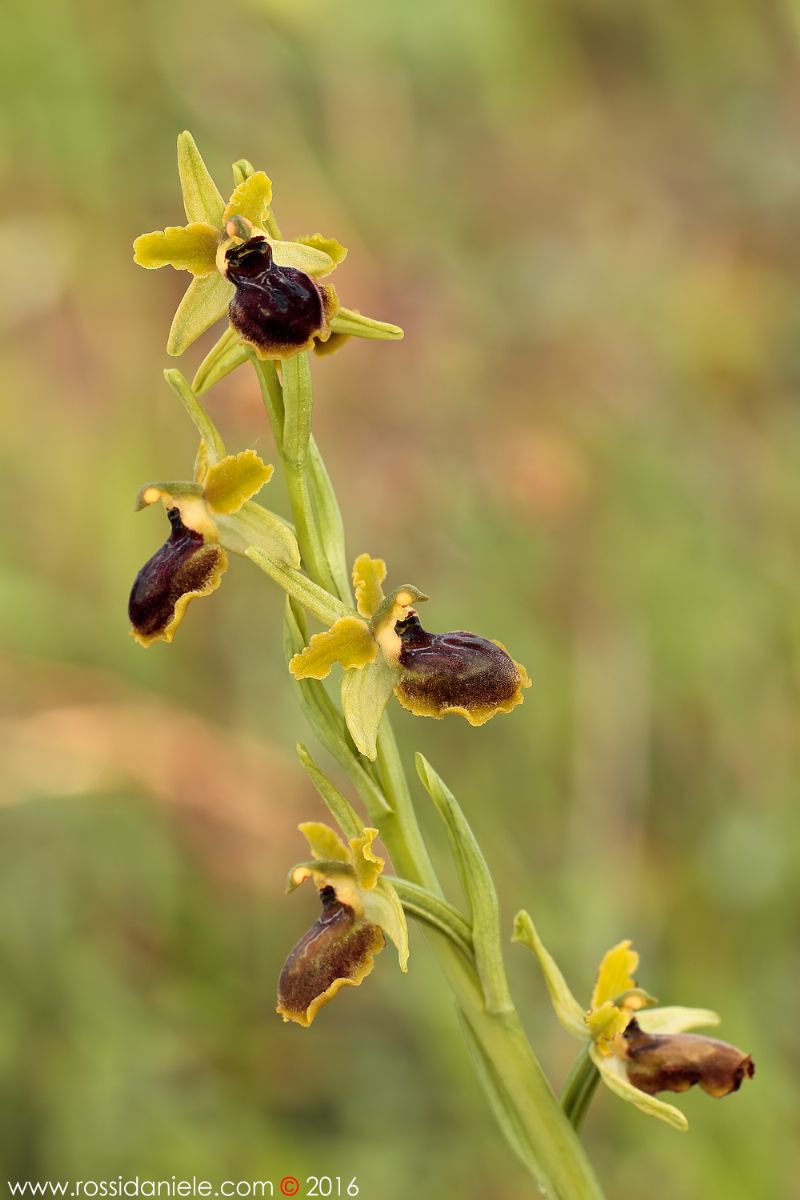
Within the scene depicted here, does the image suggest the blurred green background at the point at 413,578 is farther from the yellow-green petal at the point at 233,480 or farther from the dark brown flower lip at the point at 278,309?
the dark brown flower lip at the point at 278,309

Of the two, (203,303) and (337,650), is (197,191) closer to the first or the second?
(203,303)

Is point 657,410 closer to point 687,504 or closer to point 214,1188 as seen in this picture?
point 687,504

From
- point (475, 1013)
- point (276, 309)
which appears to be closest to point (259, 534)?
point (276, 309)

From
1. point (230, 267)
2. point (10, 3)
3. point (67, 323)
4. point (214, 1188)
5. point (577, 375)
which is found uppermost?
point (10, 3)

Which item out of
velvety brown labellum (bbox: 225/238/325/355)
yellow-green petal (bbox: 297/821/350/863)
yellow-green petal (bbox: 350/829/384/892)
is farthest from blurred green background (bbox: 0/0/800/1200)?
velvety brown labellum (bbox: 225/238/325/355)

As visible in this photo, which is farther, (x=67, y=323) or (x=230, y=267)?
(x=67, y=323)

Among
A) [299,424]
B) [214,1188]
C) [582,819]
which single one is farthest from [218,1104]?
→ [299,424]

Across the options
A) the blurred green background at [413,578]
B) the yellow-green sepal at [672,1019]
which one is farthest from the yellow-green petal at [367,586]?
the blurred green background at [413,578]
